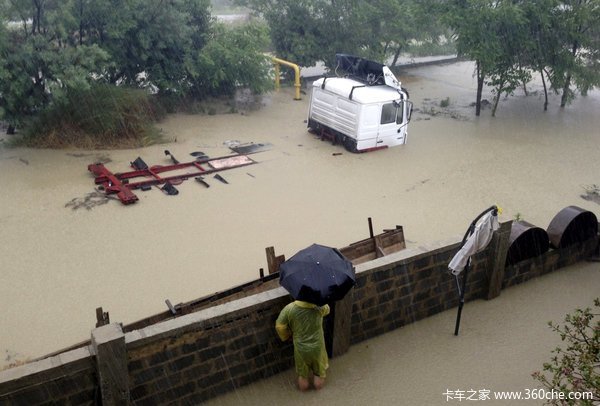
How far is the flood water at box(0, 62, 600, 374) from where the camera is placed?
8.98m

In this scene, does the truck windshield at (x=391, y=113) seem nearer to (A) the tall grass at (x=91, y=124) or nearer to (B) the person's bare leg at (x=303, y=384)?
(A) the tall grass at (x=91, y=124)

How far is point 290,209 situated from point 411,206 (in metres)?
2.54

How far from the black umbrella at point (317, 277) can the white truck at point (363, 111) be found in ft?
31.7

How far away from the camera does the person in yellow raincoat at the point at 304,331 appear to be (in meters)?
5.65

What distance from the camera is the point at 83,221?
36.6ft

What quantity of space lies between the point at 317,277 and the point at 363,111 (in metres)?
9.98

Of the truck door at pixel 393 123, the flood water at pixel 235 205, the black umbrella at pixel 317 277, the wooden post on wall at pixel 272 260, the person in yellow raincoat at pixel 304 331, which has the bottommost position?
the flood water at pixel 235 205

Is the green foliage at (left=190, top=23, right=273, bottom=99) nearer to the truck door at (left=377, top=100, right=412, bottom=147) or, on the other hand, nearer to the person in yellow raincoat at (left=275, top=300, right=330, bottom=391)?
the truck door at (left=377, top=100, right=412, bottom=147)

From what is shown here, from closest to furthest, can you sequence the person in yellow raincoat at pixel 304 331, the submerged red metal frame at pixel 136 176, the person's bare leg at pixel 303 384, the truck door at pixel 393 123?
the person in yellow raincoat at pixel 304 331 < the person's bare leg at pixel 303 384 < the submerged red metal frame at pixel 136 176 < the truck door at pixel 393 123

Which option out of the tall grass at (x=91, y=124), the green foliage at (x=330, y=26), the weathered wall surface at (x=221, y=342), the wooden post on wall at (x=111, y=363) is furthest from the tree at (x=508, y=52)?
the wooden post on wall at (x=111, y=363)

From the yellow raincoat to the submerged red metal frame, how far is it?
6.94m

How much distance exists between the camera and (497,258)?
788cm

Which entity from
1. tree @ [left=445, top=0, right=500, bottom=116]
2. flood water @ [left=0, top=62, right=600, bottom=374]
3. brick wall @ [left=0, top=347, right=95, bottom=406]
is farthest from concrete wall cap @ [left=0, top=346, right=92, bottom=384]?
tree @ [left=445, top=0, right=500, bottom=116]

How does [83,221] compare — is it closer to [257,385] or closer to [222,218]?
[222,218]
